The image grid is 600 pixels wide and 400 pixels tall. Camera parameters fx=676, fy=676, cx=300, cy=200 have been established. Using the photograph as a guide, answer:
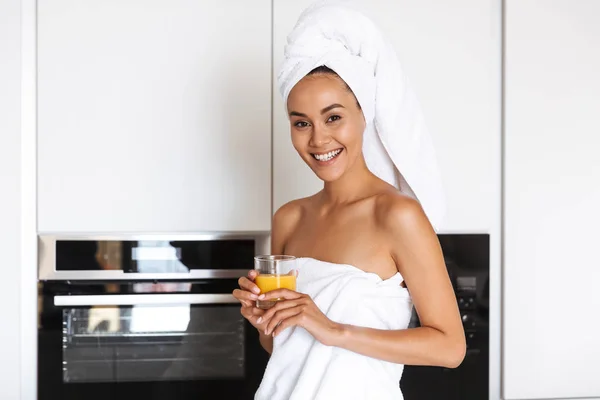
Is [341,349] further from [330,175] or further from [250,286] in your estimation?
[330,175]

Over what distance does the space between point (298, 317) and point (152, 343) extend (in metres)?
1.00

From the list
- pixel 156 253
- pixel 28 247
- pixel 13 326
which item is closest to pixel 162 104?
pixel 156 253

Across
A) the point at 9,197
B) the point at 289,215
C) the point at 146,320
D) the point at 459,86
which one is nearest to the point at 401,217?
the point at 289,215

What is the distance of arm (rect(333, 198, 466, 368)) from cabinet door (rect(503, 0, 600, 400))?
35.4 inches

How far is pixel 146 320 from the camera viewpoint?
202 centimetres

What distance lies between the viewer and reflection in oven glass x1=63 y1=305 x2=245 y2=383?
6.56 feet

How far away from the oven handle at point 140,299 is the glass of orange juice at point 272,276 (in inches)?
32.3

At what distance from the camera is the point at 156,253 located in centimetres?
201

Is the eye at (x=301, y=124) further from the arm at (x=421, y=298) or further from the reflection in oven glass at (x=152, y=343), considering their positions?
the reflection in oven glass at (x=152, y=343)

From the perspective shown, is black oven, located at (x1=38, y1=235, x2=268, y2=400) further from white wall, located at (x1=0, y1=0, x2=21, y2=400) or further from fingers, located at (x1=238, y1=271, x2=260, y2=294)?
fingers, located at (x1=238, y1=271, x2=260, y2=294)

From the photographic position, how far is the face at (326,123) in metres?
1.27

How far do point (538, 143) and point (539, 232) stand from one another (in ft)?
0.90

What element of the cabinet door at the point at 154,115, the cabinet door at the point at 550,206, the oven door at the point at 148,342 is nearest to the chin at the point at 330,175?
the cabinet door at the point at 154,115

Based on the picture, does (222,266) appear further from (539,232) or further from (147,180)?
(539,232)
